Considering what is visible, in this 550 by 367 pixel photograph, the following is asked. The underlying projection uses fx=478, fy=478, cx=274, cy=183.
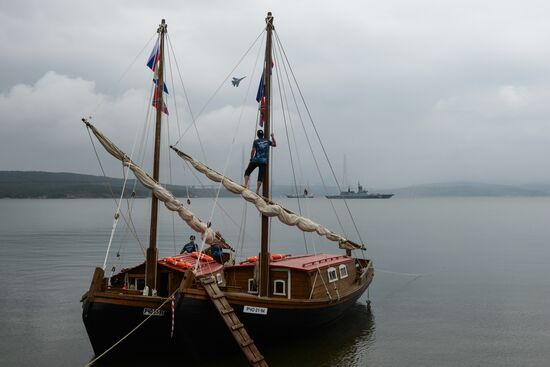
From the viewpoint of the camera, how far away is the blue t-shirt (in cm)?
2261

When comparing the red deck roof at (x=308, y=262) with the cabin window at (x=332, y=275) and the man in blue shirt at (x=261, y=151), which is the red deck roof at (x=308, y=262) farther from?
the man in blue shirt at (x=261, y=151)

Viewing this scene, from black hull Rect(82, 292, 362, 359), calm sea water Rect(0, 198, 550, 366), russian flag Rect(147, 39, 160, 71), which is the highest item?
russian flag Rect(147, 39, 160, 71)

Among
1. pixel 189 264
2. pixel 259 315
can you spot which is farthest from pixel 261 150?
pixel 259 315

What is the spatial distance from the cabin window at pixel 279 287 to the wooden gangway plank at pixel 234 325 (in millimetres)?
3972

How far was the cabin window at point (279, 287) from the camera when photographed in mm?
22672

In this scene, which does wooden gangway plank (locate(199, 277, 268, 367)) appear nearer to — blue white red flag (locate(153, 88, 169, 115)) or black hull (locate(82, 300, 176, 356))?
black hull (locate(82, 300, 176, 356))

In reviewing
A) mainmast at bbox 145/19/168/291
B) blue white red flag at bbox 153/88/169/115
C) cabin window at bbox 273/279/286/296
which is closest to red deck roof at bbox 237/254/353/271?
cabin window at bbox 273/279/286/296

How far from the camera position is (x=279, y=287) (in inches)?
898

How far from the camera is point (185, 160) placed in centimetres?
2338

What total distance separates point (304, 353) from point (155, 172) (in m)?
10.9

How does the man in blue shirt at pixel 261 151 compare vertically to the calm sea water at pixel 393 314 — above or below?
above

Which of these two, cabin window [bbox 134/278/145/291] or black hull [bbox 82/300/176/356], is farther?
cabin window [bbox 134/278/145/291]

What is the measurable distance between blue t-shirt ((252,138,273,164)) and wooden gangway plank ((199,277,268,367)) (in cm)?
641

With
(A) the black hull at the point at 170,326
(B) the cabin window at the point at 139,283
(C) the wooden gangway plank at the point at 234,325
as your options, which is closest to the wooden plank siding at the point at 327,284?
(A) the black hull at the point at 170,326
